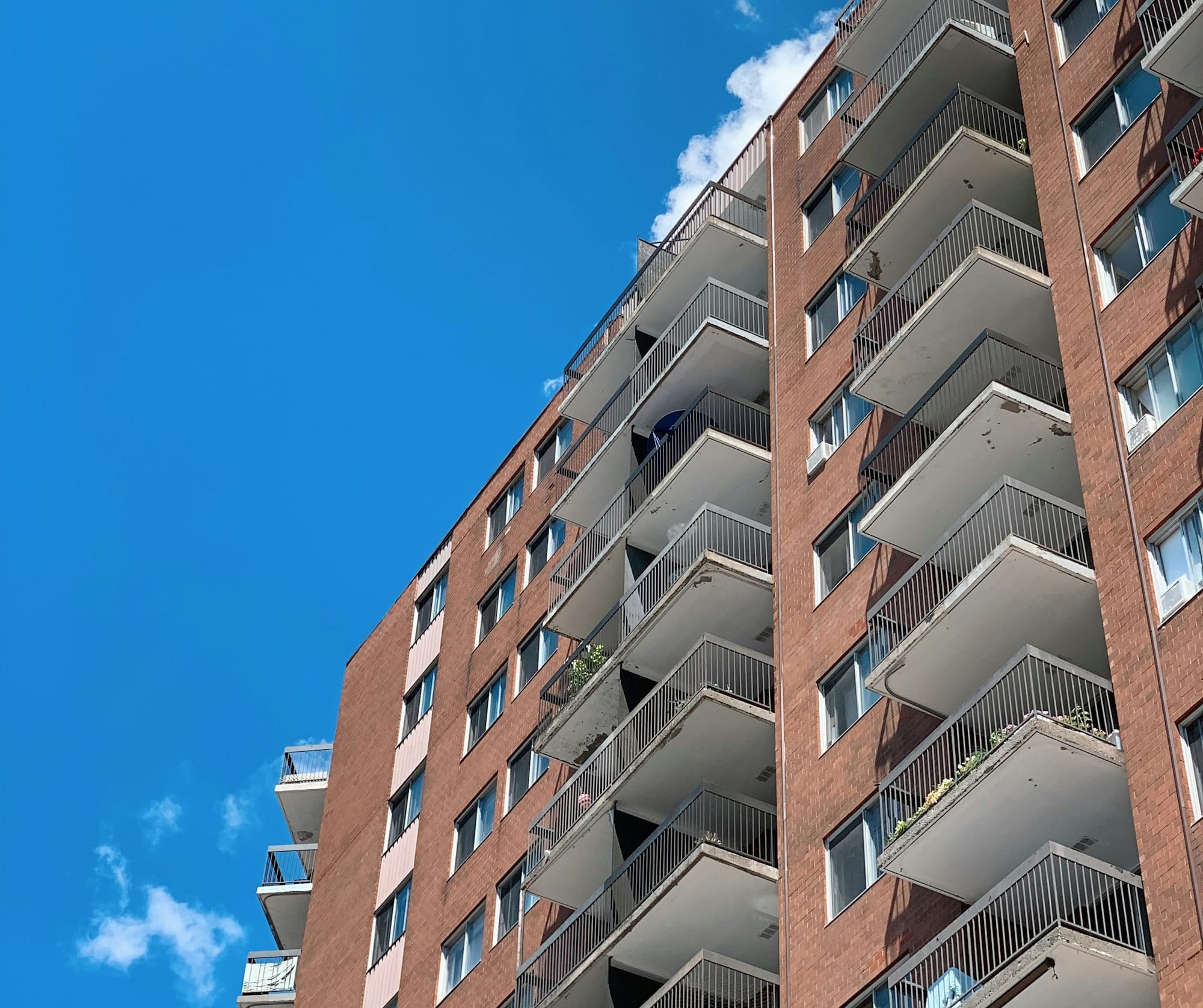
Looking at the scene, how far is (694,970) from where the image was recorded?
27453 mm

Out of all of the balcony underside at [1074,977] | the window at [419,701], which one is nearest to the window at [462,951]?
the window at [419,701]

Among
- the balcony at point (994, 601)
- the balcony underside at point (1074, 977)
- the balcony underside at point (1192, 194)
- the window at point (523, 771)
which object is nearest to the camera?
the balcony underside at point (1074, 977)

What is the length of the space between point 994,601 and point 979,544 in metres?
1.57

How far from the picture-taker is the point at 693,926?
29016 mm

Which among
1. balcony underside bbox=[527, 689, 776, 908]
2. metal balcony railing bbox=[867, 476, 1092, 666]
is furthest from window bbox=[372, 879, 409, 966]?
metal balcony railing bbox=[867, 476, 1092, 666]

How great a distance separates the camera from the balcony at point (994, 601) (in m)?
24.2

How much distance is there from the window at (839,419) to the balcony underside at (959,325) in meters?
1.20

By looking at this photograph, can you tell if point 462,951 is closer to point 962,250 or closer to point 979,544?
point 979,544

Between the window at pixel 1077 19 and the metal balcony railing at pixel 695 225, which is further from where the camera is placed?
the metal balcony railing at pixel 695 225

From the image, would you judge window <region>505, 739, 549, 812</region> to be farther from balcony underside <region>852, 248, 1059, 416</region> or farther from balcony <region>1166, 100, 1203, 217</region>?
balcony <region>1166, 100, 1203, 217</region>

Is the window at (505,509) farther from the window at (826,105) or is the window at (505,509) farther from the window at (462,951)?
the window at (826,105)

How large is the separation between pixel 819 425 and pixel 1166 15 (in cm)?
906

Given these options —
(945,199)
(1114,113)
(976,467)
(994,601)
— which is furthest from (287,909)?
(1114,113)

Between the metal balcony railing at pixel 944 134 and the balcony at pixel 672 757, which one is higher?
the metal balcony railing at pixel 944 134
